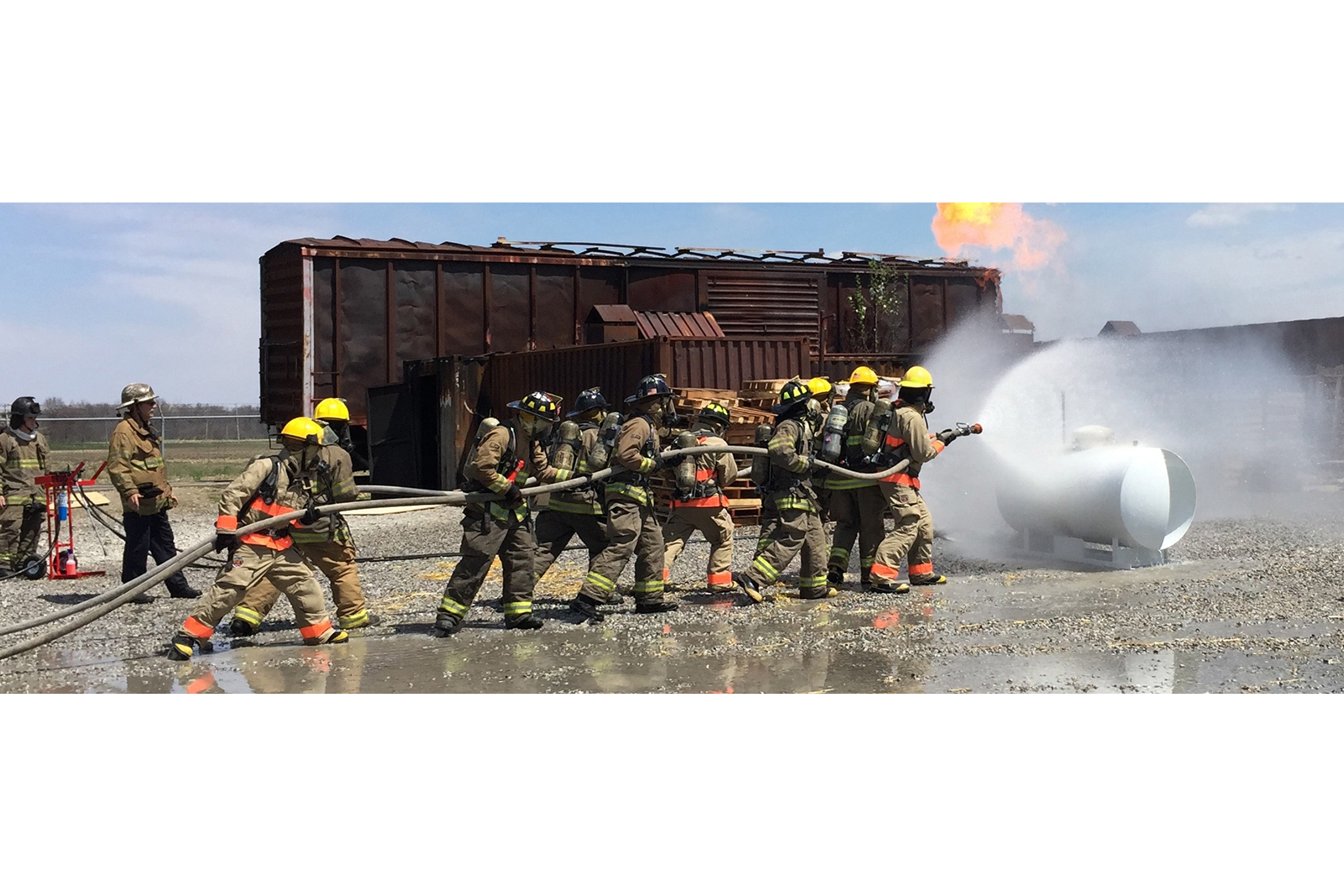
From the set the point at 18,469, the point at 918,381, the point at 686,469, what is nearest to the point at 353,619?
the point at 686,469

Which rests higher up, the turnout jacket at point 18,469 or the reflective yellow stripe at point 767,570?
the turnout jacket at point 18,469

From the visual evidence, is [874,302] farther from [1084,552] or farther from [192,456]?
[192,456]

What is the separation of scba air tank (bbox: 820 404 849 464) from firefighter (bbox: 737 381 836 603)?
15.3 inches

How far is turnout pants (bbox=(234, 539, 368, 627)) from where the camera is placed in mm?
7207

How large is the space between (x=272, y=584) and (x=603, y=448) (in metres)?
2.50

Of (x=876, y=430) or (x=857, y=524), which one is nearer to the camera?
(x=876, y=430)

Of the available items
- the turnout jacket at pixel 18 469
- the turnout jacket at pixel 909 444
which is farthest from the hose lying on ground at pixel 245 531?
the turnout jacket at pixel 18 469

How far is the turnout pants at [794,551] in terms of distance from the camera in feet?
28.1

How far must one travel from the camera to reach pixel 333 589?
301 inches

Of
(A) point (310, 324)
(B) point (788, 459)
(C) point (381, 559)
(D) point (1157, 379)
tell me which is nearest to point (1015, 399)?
(D) point (1157, 379)

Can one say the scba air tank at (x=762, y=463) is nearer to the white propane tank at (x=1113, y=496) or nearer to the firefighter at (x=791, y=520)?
the firefighter at (x=791, y=520)

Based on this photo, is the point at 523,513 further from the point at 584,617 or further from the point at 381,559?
the point at 381,559

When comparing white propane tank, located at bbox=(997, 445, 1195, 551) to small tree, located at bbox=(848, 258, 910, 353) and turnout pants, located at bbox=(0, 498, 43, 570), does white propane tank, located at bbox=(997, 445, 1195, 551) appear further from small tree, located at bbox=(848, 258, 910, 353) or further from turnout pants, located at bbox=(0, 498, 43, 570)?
small tree, located at bbox=(848, 258, 910, 353)

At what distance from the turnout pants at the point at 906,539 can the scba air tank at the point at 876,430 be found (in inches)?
12.2
